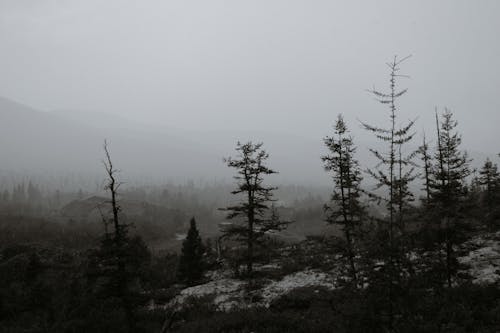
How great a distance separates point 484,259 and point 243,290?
1559cm

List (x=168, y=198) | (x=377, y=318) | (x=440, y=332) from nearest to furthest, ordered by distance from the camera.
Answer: (x=377, y=318), (x=440, y=332), (x=168, y=198)

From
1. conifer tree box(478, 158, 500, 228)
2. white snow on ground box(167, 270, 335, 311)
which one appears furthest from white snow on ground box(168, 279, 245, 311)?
conifer tree box(478, 158, 500, 228)

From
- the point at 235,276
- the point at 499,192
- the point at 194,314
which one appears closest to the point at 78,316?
the point at 194,314

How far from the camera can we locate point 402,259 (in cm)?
918

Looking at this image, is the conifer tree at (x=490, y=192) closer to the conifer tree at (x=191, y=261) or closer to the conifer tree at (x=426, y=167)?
the conifer tree at (x=426, y=167)

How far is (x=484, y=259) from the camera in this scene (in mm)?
20094

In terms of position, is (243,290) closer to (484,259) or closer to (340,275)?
(340,275)

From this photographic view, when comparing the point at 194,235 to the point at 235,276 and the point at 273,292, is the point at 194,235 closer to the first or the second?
the point at 235,276

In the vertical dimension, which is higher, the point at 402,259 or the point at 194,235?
the point at 402,259

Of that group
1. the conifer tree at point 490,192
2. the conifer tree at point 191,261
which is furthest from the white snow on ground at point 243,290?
the conifer tree at point 490,192

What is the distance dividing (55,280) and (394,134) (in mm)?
28916

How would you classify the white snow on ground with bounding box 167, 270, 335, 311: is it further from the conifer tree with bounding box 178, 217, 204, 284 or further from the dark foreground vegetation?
the conifer tree with bounding box 178, 217, 204, 284

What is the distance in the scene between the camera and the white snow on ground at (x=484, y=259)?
16.2m

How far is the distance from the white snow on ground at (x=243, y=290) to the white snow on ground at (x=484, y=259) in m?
7.57
